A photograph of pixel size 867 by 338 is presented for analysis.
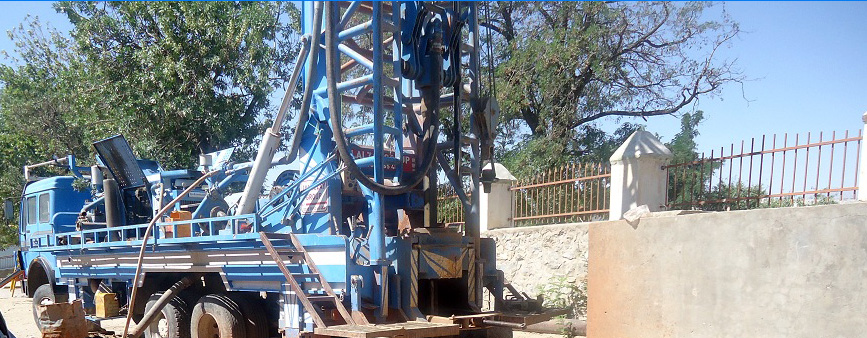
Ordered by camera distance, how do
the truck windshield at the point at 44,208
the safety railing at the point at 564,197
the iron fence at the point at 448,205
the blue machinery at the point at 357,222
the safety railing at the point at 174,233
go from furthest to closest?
1. the truck windshield at the point at 44,208
2. the iron fence at the point at 448,205
3. the safety railing at the point at 564,197
4. the safety railing at the point at 174,233
5. the blue machinery at the point at 357,222

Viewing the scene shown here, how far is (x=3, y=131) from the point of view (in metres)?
22.1

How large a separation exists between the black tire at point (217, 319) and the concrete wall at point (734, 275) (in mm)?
3345

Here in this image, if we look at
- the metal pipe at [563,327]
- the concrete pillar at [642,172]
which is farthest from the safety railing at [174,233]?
the concrete pillar at [642,172]

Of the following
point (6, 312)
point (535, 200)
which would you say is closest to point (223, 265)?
point (535, 200)

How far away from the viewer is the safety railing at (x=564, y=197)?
9086 millimetres

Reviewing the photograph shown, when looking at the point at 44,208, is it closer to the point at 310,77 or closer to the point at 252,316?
the point at 252,316

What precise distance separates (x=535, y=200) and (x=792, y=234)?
5896mm

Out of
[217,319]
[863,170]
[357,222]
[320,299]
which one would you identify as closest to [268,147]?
[357,222]

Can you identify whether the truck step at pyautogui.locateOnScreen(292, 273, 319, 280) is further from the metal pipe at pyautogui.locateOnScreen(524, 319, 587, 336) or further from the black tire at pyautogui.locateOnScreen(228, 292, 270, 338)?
the metal pipe at pyautogui.locateOnScreen(524, 319, 587, 336)

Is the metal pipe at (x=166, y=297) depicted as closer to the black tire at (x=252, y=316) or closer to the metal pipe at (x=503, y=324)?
the black tire at (x=252, y=316)

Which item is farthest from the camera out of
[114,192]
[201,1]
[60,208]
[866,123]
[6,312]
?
[201,1]

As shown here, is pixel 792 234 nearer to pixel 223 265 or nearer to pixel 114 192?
pixel 223 265

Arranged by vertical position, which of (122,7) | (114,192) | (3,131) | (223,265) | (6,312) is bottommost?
(6,312)

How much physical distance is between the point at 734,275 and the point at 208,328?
505cm
